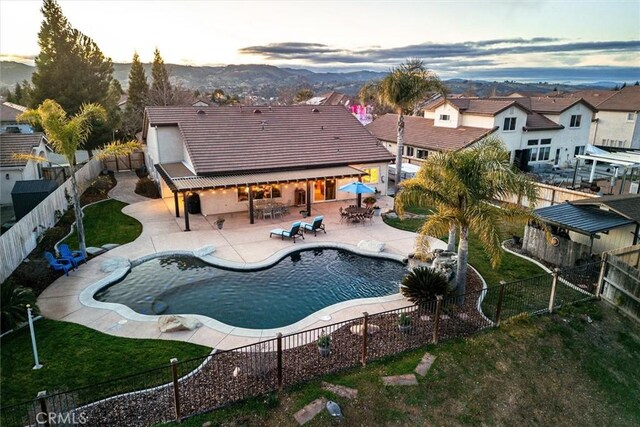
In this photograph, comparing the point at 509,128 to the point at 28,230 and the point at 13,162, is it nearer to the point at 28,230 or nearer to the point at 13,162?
the point at 28,230

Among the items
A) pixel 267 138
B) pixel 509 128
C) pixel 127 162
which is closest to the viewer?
pixel 267 138

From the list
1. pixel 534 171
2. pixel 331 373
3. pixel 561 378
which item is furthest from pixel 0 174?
pixel 534 171

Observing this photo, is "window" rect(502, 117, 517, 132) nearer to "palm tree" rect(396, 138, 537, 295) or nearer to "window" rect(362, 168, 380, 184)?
"window" rect(362, 168, 380, 184)

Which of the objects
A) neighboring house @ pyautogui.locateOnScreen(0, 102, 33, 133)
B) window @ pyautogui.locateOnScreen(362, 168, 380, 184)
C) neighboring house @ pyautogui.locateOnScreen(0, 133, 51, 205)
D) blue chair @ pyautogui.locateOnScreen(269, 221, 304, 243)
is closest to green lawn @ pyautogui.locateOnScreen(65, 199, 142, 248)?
neighboring house @ pyautogui.locateOnScreen(0, 133, 51, 205)

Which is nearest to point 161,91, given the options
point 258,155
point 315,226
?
point 258,155

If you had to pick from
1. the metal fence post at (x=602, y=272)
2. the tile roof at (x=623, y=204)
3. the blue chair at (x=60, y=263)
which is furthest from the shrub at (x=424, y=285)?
the blue chair at (x=60, y=263)

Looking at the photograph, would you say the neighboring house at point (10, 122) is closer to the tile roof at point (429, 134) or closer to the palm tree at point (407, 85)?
the palm tree at point (407, 85)
